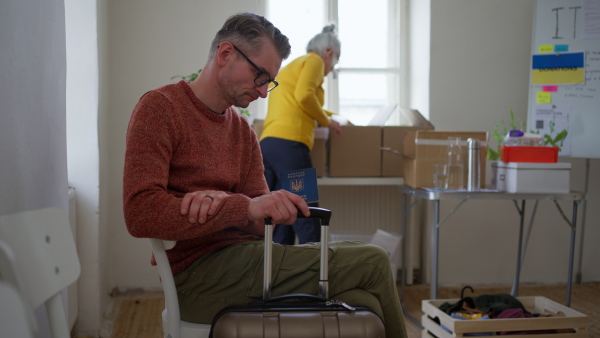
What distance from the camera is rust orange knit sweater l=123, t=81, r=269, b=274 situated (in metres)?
1.25

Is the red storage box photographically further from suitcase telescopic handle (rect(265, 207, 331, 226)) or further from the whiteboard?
suitcase telescopic handle (rect(265, 207, 331, 226))

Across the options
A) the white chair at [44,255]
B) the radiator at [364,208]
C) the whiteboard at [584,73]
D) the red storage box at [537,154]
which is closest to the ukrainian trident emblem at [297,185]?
the white chair at [44,255]

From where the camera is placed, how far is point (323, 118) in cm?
310

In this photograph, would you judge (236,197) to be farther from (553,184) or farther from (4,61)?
(553,184)

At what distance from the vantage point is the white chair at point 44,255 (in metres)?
0.92

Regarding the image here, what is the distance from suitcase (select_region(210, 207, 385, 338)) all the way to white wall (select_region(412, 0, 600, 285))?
2.60m

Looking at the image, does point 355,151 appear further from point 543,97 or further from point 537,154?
point 543,97

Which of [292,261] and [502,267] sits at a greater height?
[292,261]

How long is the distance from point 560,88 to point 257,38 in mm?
2471

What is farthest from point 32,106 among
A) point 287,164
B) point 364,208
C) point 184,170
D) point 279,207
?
point 364,208

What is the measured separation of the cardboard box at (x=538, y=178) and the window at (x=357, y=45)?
1383mm

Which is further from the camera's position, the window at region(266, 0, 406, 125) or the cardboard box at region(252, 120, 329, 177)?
the window at region(266, 0, 406, 125)

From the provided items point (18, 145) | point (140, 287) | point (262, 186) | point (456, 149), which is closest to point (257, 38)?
point (262, 186)

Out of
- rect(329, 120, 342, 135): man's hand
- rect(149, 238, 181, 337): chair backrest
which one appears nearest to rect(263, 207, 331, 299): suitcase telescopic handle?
rect(149, 238, 181, 337): chair backrest
